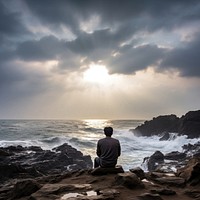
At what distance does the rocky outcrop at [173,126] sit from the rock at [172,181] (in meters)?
44.4

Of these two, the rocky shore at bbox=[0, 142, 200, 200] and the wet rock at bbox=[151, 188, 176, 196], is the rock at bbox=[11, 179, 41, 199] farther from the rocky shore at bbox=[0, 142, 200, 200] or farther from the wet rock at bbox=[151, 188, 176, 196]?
the wet rock at bbox=[151, 188, 176, 196]

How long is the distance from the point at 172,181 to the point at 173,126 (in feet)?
201

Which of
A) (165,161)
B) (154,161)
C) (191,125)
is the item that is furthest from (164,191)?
(191,125)

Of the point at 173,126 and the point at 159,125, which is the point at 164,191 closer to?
the point at 173,126

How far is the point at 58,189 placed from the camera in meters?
9.28

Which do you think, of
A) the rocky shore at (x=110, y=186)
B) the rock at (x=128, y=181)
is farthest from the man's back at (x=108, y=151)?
the rock at (x=128, y=181)

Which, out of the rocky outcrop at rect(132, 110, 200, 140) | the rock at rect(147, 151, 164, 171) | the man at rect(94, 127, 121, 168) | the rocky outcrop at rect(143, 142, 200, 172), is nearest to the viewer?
the man at rect(94, 127, 121, 168)

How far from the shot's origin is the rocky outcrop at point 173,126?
55.7 metres

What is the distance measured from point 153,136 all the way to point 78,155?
4139 cm

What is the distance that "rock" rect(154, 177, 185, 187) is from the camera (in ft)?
33.6

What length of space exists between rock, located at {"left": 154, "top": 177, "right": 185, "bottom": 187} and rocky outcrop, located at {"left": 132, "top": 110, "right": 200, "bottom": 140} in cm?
4437

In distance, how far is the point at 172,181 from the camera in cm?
1041

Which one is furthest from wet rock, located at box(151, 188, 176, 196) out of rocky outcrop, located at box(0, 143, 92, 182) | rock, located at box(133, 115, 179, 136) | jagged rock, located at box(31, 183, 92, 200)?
rock, located at box(133, 115, 179, 136)

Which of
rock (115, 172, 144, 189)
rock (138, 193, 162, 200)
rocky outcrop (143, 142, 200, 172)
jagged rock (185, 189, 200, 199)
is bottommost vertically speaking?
rocky outcrop (143, 142, 200, 172)
